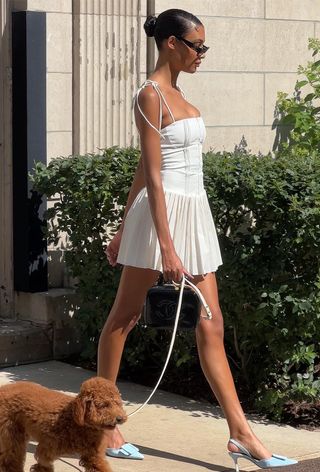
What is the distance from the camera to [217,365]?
561cm

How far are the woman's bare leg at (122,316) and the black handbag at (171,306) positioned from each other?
174 millimetres

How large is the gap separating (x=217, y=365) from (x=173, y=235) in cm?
67

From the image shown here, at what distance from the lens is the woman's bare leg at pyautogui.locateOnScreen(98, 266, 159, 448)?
18.3 ft

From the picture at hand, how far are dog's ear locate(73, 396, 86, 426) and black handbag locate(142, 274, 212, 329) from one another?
2.32 feet

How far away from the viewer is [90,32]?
25.1 feet

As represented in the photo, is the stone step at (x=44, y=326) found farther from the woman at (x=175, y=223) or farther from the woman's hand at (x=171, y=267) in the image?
the woman's hand at (x=171, y=267)

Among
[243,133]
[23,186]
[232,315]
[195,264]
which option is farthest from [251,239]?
[243,133]

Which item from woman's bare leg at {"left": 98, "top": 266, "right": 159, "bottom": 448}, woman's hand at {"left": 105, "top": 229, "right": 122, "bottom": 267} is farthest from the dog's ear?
woman's hand at {"left": 105, "top": 229, "right": 122, "bottom": 267}

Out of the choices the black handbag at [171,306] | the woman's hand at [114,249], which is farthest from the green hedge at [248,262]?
the black handbag at [171,306]

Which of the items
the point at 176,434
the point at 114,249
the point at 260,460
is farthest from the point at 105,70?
the point at 260,460

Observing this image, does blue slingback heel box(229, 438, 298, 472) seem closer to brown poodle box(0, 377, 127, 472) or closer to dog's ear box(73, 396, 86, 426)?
brown poodle box(0, 377, 127, 472)

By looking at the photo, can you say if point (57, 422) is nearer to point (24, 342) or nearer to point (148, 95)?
point (148, 95)

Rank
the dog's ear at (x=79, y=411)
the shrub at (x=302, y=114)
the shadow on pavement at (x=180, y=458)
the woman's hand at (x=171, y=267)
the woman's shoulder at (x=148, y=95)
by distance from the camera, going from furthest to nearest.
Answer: the shrub at (x=302, y=114)
the shadow on pavement at (x=180, y=458)
the woman's shoulder at (x=148, y=95)
the woman's hand at (x=171, y=267)
the dog's ear at (x=79, y=411)

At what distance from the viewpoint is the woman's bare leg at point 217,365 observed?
18.3ft
